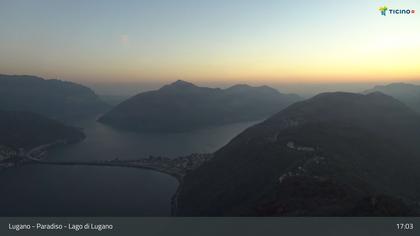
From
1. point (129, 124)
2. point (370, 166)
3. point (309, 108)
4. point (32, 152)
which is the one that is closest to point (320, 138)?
point (370, 166)

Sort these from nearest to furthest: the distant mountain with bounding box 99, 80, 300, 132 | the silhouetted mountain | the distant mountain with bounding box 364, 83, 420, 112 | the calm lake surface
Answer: the calm lake surface < the silhouetted mountain < the distant mountain with bounding box 364, 83, 420, 112 < the distant mountain with bounding box 99, 80, 300, 132

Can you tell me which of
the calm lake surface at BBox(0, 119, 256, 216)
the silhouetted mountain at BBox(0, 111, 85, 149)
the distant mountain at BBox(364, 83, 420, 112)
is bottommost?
the calm lake surface at BBox(0, 119, 256, 216)

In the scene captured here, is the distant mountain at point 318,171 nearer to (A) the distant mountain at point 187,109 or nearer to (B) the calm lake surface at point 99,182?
(B) the calm lake surface at point 99,182

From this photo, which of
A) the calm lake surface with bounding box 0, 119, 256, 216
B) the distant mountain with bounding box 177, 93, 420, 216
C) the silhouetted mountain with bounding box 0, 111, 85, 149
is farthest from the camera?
the silhouetted mountain with bounding box 0, 111, 85, 149

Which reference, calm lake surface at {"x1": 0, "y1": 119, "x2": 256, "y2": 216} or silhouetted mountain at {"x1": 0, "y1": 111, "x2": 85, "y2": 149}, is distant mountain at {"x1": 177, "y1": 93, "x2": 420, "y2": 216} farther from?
silhouetted mountain at {"x1": 0, "y1": 111, "x2": 85, "y2": 149}

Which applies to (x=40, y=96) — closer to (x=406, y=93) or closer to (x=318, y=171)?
(x=318, y=171)

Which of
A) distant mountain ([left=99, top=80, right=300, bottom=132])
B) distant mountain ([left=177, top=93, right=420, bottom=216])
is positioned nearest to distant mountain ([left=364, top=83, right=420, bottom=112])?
distant mountain ([left=177, top=93, right=420, bottom=216])

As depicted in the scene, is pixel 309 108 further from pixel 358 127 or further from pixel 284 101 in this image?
pixel 284 101
